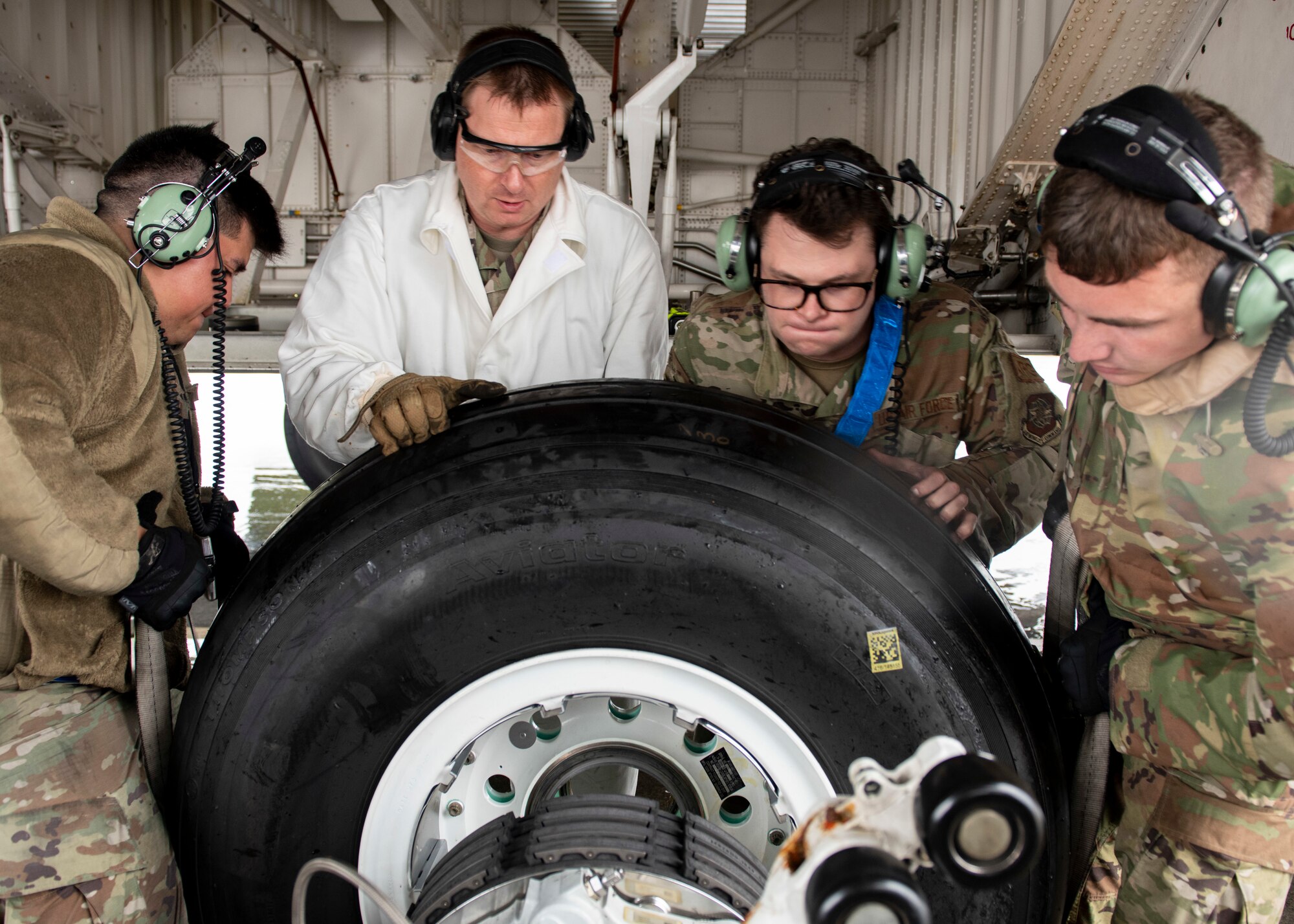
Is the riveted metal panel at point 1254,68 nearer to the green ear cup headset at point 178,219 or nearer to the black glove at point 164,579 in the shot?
the green ear cup headset at point 178,219

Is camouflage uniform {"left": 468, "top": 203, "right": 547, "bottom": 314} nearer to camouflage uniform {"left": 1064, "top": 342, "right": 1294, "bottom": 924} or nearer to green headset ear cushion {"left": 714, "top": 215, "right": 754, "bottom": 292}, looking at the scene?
green headset ear cushion {"left": 714, "top": 215, "right": 754, "bottom": 292}

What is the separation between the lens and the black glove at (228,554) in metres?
1.56

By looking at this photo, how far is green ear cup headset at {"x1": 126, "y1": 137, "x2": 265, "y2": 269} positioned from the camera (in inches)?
53.7

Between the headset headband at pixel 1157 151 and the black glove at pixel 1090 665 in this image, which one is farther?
the black glove at pixel 1090 665

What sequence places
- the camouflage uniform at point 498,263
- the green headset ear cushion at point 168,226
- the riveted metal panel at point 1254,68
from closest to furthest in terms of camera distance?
the green headset ear cushion at point 168,226, the riveted metal panel at point 1254,68, the camouflage uniform at point 498,263

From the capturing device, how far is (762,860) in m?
1.18

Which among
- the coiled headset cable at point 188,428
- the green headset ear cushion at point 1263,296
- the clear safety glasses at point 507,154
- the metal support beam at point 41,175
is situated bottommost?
the coiled headset cable at point 188,428

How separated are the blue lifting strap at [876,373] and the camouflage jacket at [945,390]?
11cm

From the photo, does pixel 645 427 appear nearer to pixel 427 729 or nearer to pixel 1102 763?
pixel 427 729

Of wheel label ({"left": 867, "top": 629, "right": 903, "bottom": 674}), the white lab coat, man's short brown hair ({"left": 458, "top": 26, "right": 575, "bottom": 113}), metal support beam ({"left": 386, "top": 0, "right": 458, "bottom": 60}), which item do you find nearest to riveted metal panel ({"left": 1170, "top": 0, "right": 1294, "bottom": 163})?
the white lab coat

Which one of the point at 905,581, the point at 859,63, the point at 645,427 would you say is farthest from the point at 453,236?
the point at 859,63

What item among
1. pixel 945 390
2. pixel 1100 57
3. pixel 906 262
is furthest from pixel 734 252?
pixel 1100 57

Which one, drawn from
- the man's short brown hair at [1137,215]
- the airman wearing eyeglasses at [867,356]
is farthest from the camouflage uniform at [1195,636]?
the airman wearing eyeglasses at [867,356]

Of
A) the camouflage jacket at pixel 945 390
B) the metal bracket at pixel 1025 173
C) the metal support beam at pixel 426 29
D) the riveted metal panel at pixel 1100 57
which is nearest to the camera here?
the camouflage jacket at pixel 945 390
